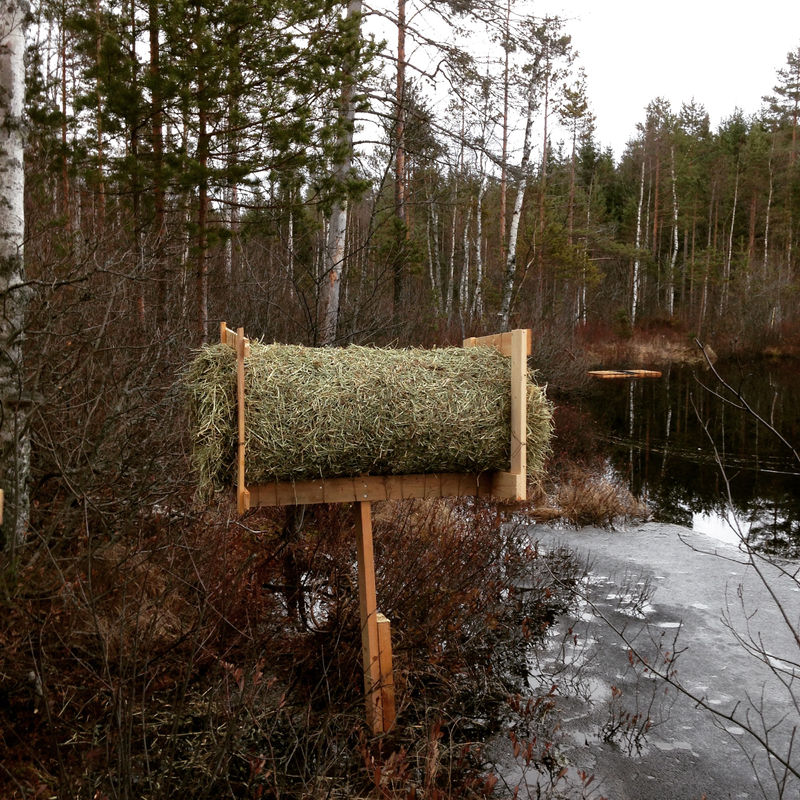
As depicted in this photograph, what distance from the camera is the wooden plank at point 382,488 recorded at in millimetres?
3680

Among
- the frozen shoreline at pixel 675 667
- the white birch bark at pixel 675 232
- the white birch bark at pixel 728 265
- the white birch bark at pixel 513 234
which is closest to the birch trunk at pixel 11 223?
the frozen shoreline at pixel 675 667

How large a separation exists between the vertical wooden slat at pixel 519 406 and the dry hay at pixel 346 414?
0.07 meters

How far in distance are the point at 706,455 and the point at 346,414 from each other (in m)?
11.0

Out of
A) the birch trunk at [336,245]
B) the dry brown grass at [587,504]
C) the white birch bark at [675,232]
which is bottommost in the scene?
the dry brown grass at [587,504]

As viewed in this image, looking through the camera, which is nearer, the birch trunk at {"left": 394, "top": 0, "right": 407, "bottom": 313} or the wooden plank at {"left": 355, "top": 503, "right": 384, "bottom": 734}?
the wooden plank at {"left": 355, "top": 503, "right": 384, "bottom": 734}

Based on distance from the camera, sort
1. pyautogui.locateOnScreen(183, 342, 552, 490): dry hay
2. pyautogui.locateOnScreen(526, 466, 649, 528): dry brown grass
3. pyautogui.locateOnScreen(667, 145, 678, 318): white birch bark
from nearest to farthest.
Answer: pyautogui.locateOnScreen(183, 342, 552, 490): dry hay, pyautogui.locateOnScreen(526, 466, 649, 528): dry brown grass, pyautogui.locateOnScreen(667, 145, 678, 318): white birch bark

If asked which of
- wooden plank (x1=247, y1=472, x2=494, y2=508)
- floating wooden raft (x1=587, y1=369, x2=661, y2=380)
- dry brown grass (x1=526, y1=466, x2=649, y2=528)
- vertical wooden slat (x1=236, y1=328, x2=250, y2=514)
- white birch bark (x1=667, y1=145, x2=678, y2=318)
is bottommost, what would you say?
dry brown grass (x1=526, y1=466, x2=649, y2=528)

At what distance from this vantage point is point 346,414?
351cm

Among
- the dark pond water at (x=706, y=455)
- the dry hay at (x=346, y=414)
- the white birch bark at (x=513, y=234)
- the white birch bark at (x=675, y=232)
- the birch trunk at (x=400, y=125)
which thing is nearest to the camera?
the dry hay at (x=346, y=414)

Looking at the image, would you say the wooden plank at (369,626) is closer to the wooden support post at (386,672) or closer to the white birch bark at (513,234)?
the wooden support post at (386,672)

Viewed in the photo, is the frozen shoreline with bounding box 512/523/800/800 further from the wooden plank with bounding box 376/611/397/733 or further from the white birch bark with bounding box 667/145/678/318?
the white birch bark with bounding box 667/145/678/318

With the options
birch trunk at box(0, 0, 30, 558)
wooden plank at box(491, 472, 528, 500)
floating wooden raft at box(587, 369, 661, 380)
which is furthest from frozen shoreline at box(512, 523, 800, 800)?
floating wooden raft at box(587, 369, 661, 380)

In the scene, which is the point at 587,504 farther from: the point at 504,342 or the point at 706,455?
the point at 504,342

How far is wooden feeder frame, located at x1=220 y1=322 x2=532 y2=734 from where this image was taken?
3566mm
